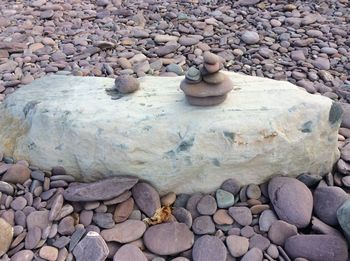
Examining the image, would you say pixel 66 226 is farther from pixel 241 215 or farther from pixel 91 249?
pixel 241 215

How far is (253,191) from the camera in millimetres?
1922

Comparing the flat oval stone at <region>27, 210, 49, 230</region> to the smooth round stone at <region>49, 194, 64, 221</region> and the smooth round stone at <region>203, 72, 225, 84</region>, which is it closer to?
the smooth round stone at <region>49, 194, 64, 221</region>

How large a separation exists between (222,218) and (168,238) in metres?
0.25

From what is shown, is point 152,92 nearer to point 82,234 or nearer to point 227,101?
point 227,101

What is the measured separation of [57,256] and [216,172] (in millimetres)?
722

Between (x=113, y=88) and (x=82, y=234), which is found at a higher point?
(x=113, y=88)

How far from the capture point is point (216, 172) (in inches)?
74.9

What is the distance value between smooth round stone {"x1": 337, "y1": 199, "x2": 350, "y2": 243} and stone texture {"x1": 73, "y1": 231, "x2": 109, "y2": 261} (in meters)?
0.89

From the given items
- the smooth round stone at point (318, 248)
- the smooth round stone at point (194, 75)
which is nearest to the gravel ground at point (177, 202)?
the smooth round stone at point (318, 248)

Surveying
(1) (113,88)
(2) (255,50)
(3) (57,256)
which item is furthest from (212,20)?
(3) (57,256)

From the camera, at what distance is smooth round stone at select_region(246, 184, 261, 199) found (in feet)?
6.27

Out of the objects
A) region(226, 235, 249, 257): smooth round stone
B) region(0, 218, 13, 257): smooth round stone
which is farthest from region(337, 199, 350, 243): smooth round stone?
region(0, 218, 13, 257): smooth round stone

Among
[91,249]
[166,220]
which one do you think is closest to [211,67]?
[166,220]

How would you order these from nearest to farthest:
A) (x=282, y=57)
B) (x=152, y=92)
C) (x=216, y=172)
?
(x=216, y=172) → (x=152, y=92) → (x=282, y=57)
